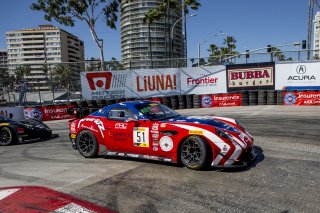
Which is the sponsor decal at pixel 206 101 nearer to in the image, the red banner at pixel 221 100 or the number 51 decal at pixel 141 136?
the red banner at pixel 221 100

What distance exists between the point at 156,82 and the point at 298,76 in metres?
9.21

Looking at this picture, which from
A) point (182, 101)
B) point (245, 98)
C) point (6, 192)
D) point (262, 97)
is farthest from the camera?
point (182, 101)

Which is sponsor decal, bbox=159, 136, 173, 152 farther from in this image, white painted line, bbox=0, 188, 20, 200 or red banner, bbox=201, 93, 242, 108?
red banner, bbox=201, 93, 242, 108

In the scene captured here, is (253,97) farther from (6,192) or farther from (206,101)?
(6,192)

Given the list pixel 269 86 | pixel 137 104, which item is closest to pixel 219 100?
pixel 269 86

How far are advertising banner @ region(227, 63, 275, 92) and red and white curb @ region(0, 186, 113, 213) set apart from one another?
17.7 metres

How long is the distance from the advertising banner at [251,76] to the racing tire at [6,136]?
14108mm

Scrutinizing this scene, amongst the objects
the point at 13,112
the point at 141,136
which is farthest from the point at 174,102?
the point at 141,136

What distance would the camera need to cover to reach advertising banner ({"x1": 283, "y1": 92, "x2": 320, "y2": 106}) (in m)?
17.2

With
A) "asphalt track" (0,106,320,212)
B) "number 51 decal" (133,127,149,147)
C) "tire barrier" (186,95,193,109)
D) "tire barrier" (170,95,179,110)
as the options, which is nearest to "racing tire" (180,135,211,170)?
"asphalt track" (0,106,320,212)

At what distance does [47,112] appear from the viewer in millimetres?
17141

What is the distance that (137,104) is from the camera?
677 cm

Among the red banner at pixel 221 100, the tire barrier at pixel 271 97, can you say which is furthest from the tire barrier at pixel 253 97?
the tire barrier at pixel 271 97

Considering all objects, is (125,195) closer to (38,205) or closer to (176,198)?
(176,198)
